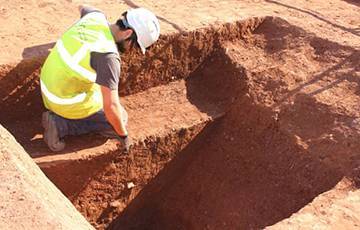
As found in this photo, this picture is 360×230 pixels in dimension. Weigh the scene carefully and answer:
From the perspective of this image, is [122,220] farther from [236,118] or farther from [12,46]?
[12,46]

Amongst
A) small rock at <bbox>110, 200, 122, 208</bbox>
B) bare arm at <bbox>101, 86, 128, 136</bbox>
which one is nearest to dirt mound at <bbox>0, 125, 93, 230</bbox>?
bare arm at <bbox>101, 86, 128, 136</bbox>

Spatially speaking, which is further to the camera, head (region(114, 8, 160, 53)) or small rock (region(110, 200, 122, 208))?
small rock (region(110, 200, 122, 208))

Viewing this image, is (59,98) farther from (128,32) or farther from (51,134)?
(128,32)

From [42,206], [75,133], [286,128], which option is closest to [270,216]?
[286,128]

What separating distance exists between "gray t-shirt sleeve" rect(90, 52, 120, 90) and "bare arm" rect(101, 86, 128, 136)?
0.19 ft

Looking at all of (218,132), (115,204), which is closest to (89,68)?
(115,204)

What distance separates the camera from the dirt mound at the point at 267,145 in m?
5.82

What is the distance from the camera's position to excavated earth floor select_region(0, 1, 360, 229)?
5.86m

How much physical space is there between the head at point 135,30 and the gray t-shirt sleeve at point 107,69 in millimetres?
243

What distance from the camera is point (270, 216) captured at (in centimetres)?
588

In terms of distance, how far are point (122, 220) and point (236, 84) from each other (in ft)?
7.06

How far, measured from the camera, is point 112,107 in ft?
17.5

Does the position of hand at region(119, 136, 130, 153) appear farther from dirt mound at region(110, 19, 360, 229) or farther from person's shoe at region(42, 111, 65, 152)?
dirt mound at region(110, 19, 360, 229)

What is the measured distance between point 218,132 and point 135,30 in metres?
1.98
